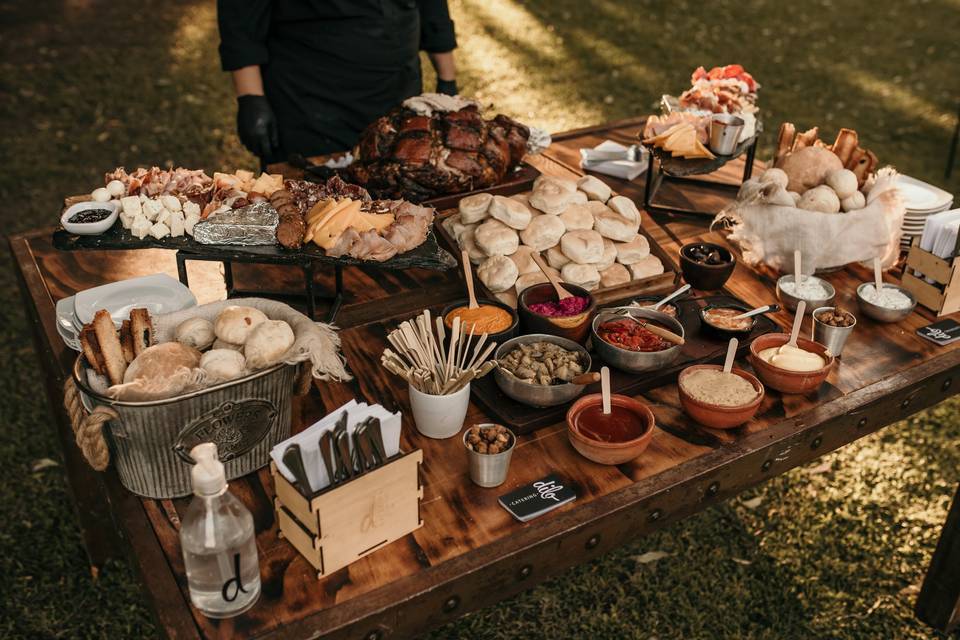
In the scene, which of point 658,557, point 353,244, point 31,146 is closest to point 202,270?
point 353,244

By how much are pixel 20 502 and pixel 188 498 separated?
2380 mm

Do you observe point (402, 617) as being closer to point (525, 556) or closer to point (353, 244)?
point (525, 556)

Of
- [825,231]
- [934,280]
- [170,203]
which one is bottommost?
[934,280]

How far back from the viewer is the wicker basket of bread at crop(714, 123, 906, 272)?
301 cm

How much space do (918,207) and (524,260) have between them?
1.62 metres

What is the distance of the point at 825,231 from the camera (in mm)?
3002

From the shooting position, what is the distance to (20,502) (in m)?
3.92

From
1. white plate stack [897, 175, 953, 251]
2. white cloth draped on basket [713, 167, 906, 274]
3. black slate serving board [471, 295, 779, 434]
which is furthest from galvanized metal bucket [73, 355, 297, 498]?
white plate stack [897, 175, 953, 251]

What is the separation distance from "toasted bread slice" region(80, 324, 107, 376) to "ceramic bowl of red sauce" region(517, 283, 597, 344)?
47.3 inches

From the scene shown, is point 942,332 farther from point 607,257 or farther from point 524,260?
point 524,260

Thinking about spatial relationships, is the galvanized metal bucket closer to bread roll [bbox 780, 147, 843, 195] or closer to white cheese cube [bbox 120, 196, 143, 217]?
white cheese cube [bbox 120, 196, 143, 217]

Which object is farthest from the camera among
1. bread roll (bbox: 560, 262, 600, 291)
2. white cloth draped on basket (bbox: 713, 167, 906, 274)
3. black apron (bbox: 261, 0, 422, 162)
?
black apron (bbox: 261, 0, 422, 162)

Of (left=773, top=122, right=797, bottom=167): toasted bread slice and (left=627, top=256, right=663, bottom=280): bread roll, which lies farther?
(left=773, top=122, right=797, bottom=167): toasted bread slice

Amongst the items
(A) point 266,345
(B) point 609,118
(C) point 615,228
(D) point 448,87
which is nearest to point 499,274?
(C) point 615,228
